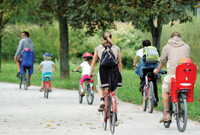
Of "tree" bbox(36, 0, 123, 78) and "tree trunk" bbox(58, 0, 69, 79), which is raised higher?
"tree" bbox(36, 0, 123, 78)

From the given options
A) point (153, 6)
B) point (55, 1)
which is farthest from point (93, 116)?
point (55, 1)

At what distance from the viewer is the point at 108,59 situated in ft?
22.6

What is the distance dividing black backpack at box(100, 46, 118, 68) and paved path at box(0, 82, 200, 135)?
1.19 metres

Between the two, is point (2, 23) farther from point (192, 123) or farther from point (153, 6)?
point (192, 123)

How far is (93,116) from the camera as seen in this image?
29.5 ft

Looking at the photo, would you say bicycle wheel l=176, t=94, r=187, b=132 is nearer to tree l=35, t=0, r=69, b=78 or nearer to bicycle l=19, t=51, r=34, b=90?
bicycle l=19, t=51, r=34, b=90

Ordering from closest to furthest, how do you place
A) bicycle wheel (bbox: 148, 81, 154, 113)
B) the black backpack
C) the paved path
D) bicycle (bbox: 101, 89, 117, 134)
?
bicycle (bbox: 101, 89, 117, 134) < the black backpack < the paved path < bicycle wheel (bbox: 148, 81, 154, 113)

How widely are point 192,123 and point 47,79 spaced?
584 centimetres

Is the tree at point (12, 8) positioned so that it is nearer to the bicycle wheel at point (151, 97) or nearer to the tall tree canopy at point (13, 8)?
the tall tree canopy at point (13, 8)

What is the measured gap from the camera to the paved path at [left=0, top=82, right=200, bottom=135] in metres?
7.08

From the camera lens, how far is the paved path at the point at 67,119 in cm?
708

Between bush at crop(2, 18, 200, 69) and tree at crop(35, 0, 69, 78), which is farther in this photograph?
bush at crop(2, 18, 200, 69)

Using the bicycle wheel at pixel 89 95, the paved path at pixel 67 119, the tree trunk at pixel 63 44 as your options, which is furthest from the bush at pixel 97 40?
the paved path at pixel 67 119

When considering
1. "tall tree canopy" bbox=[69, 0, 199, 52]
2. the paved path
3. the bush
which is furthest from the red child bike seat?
the bush
